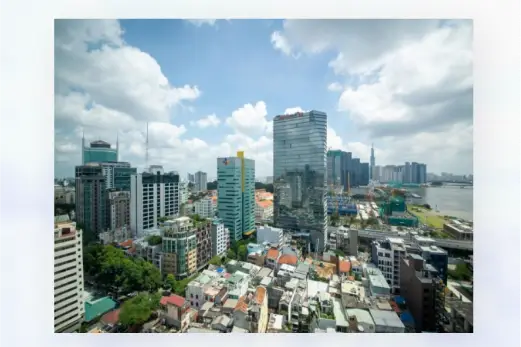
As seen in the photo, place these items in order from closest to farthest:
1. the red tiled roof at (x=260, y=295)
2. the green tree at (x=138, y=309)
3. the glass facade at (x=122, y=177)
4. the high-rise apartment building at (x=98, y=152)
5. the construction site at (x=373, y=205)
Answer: the green tree at (x=138, y=309) < the red tiled roof at (x=260, y=295) < the high-rise apartment building at (x=98, y=152) < the construction site at (x=373, y=205) < the glass facade at (x=122, y=177)

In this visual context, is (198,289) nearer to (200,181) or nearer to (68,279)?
(68,279)

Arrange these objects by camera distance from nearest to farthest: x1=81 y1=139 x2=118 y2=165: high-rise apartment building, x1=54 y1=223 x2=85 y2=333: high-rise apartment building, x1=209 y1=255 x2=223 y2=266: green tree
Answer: x1=54 y1=223 x2=85 y2=333: high-rise apartment building → x1=81 y1=139 x2=118 y2=165: high-rise apartment building → x1=209 y1=255 x2=223 y2=266: green tree

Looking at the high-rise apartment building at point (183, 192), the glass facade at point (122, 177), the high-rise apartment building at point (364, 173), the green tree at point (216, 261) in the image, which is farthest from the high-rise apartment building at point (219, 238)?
the high-rise apartment building at point (364, 173)

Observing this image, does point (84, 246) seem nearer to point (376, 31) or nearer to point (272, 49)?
point (272, 49)

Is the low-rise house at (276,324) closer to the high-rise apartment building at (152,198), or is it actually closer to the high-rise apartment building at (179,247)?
the high-rise apartment building at (179,247)

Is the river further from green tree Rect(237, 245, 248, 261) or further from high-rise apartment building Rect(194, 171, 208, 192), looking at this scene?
high-rise apartment building Rect(194, 171, 208, 192)

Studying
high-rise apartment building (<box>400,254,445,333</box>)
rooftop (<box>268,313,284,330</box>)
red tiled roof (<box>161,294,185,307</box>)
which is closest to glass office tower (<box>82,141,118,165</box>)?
red tiled roof (<box>161,294,185,307</box>)
